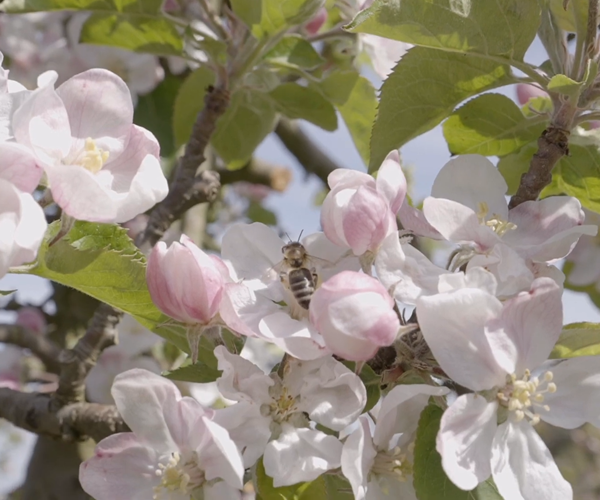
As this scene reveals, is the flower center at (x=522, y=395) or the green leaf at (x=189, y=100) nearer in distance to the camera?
the flower center at (x=522, y=395)

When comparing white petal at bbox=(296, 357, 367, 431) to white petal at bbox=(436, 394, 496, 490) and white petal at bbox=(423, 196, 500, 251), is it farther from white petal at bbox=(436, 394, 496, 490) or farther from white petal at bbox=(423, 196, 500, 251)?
white petal at bbox=(423, 196, 500, 251)

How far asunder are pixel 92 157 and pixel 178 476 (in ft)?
1.14

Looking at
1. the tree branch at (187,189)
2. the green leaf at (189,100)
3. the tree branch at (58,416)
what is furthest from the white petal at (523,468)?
the green leaf at (189,100)

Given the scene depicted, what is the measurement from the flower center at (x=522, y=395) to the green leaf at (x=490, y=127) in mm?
500

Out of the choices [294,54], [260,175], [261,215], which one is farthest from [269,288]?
[261,215]

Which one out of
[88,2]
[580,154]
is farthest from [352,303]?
[88,2]

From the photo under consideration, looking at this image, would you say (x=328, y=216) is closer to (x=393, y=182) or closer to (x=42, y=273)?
(x=393, y=182)

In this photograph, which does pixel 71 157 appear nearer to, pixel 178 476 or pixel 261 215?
pixel 178 476

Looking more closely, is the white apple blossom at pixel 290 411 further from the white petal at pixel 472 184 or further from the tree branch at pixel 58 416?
the tree branch at pixel 58 416

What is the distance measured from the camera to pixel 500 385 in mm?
757

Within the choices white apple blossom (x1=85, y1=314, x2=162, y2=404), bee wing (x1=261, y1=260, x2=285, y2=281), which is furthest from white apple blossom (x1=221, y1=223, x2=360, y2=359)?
white apple blossom (x1=85, y1=314, x2=162, y2=404)

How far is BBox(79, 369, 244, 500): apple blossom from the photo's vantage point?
29.4 inches

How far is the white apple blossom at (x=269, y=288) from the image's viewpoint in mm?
722

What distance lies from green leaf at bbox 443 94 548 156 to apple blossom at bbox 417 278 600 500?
474 millimetres
